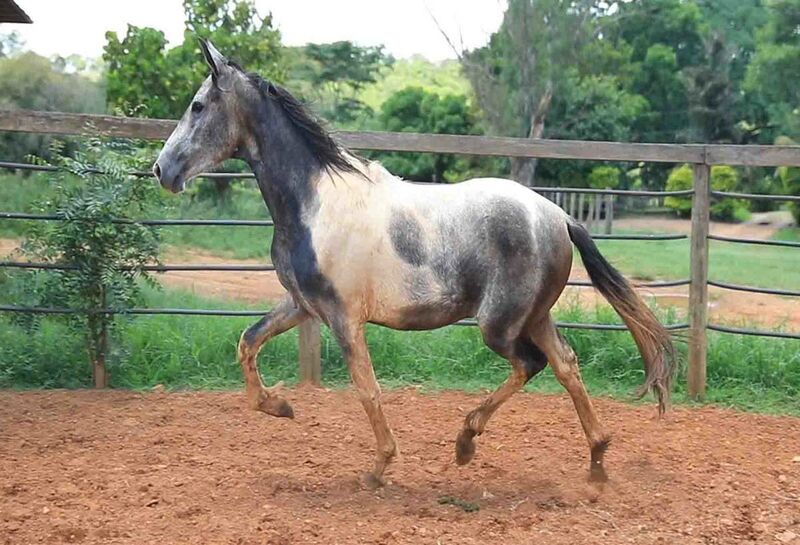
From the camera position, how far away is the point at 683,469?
473cm

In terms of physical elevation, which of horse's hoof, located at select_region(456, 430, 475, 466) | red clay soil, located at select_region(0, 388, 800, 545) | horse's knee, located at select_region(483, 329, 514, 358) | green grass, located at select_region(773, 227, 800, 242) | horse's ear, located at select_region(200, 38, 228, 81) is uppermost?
horse's ear, located at select_region(200, 38, 228, 81)

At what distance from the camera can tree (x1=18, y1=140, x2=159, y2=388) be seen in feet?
19.6

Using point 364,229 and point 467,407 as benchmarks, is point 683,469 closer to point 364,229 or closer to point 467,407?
point 467,407

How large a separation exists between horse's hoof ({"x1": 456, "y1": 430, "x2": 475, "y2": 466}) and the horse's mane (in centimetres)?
130

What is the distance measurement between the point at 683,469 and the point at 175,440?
2.68 m

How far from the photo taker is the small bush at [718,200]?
2458 centimetres

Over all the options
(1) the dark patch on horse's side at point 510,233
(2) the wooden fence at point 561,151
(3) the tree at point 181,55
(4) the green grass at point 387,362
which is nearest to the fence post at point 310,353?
(2) the wooden fence at point 561,151

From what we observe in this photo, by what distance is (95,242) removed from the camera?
19.7ft

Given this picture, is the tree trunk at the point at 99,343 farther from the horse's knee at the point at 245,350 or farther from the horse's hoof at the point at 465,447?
the horse's hoof at the point at 465,447

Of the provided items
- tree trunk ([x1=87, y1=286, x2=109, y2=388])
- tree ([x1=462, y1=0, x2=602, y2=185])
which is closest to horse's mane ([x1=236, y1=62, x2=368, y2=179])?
tree trunk ([x1=87, y1=286, x2=109, y2=388])

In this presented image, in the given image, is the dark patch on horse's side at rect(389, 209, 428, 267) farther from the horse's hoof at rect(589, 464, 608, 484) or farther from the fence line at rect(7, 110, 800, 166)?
the fence line at rect(7, 110, 800, 166)

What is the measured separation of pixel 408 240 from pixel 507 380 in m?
0.80

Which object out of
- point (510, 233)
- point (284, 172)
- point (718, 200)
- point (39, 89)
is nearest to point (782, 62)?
point (718, 200)

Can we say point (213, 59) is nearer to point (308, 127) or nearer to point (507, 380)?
point (308, 127)
